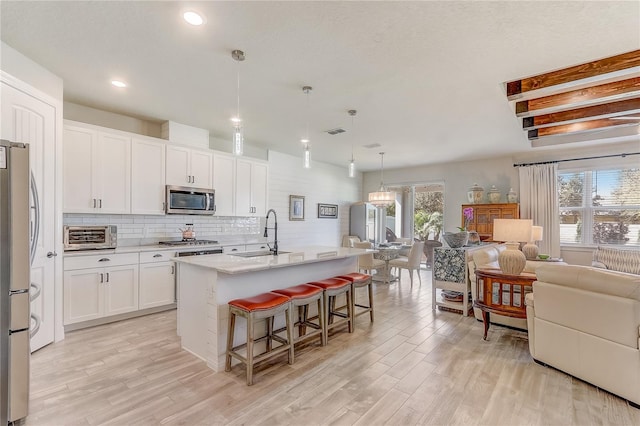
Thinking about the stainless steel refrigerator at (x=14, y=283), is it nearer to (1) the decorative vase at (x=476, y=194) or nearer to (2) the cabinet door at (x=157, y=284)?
(2) the cabinet door at (x=157, y=284)

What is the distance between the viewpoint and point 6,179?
180cm

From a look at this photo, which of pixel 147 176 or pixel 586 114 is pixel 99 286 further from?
pixel 586 114

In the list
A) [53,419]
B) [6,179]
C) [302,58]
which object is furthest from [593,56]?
[53,419]

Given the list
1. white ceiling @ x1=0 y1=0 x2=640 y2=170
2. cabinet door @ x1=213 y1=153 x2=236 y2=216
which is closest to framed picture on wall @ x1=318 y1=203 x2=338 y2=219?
cabinet door @ x1=213 y1=153 x2=236 y2=216

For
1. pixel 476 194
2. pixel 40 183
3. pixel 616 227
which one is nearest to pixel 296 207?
pixel 476 194

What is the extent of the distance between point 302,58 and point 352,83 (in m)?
0.68

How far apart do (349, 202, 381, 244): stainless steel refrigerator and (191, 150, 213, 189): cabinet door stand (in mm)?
4281

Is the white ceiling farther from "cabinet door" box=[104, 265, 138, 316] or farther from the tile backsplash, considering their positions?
"cabinet door" box=[104, 265, 138, 316]

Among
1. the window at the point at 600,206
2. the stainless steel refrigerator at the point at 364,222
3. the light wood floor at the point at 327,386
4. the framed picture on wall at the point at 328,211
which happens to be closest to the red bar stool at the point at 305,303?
the light wood floor at the point at 327,386

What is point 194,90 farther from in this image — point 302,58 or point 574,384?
point 574,384

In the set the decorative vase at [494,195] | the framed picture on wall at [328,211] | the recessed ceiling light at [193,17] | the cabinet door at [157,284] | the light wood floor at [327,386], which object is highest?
the recessed ceiling light at [193,17]

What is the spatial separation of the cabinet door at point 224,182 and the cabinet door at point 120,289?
1.61 m

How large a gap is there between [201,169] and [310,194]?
293cm

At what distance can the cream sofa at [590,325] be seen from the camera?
212 cm
